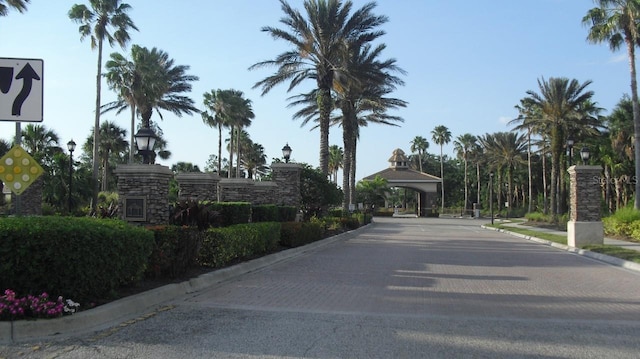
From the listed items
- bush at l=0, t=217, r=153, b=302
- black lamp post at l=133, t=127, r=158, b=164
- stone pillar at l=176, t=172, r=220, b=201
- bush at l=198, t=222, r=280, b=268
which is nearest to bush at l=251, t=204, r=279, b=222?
stone pillar at l=176, t=172, r=220, b=201

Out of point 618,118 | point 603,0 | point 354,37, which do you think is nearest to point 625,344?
point 354,37

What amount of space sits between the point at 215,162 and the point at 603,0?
70.1m

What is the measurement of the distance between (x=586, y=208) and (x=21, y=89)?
20.2 metres

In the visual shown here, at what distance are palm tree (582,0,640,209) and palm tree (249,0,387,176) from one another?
12.9 metres

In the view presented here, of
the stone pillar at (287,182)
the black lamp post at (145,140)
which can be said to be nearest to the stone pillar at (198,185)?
the black lamp post at (145,140)

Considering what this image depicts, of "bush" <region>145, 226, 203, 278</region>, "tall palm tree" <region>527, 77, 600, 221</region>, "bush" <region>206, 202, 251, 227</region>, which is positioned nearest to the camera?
"bush" <region>145, 226, 203, 278</region>

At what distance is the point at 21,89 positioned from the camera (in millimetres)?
6996

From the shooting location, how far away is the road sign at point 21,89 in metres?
6.96

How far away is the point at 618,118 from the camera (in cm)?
4853

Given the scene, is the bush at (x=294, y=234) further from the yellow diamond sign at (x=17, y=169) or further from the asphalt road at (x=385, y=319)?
the yellow diamond sign at (x=17, y=169)

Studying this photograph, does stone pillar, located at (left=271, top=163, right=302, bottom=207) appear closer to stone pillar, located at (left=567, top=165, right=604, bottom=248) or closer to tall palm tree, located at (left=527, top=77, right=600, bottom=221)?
stone pillar, located at (left=567, top=165, right=604, bottom=248)

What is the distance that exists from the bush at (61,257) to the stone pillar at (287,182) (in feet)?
64.8

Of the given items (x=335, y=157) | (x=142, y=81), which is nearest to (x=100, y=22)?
(x=142, y=81)

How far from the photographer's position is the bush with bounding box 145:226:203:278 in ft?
31.5
